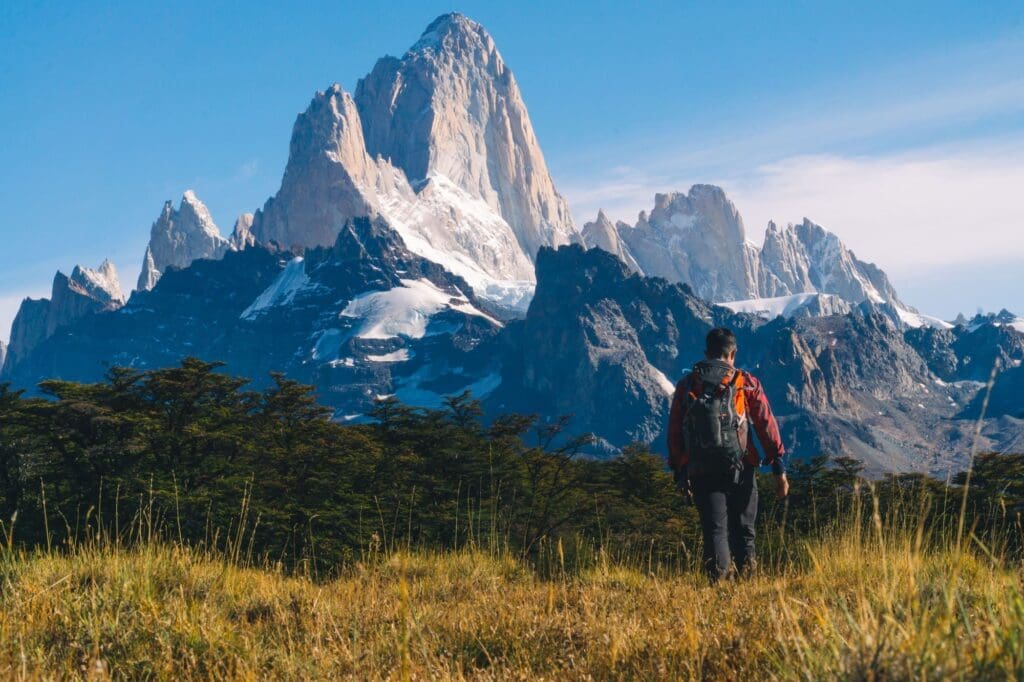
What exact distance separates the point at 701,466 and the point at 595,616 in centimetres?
279

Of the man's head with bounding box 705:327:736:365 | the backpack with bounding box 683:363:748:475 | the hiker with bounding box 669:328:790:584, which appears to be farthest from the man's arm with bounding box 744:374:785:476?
the man's head with bounding box 705:327:736:365

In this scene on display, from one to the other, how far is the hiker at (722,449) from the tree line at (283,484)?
15.0ft

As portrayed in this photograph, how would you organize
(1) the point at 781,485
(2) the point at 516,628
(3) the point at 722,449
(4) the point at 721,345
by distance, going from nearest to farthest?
(2) the point at 516,628 < (3) the point at 722,449 < (1) the point at 781,485 < (4) the point at 721,345

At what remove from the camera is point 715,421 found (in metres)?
7.71

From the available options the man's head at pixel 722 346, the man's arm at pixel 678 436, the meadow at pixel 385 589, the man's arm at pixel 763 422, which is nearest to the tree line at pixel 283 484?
the meadow at pixel 385 589

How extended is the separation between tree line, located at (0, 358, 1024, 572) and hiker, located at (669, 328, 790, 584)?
458 centimetres

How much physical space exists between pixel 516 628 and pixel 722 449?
10.6ft

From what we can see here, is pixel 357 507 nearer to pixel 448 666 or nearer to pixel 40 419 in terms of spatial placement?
pixel 40 419

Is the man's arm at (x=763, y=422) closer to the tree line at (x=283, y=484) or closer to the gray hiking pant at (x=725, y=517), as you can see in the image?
the gray hiking pant at (x=725, y=517)

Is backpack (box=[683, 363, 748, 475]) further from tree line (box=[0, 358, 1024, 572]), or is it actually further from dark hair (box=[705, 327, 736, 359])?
tree line (box=[0, 358, 1024, 572])

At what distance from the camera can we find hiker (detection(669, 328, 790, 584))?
774cm

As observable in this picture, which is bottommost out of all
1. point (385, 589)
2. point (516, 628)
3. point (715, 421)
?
point (385, 589)

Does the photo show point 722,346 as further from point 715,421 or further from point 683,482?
point 683,482

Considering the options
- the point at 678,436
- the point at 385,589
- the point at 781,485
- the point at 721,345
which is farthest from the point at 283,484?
the point at 781,485
